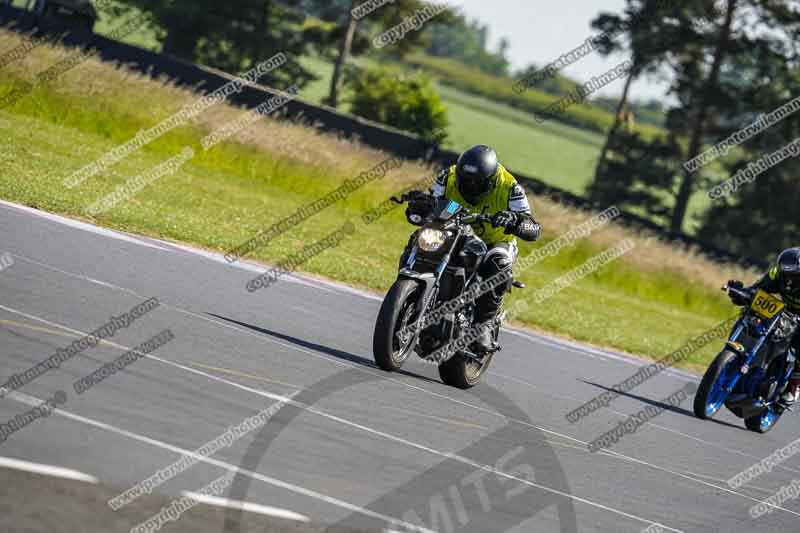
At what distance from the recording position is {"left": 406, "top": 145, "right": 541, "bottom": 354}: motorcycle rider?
11.4 metres

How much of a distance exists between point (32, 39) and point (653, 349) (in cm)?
1292

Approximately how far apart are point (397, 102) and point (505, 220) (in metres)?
41.5

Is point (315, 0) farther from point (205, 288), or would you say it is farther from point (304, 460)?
point (304, 460)

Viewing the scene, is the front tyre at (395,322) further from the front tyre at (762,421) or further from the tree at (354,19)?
the tree at (354,19)

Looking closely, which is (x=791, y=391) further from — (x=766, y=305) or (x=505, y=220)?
(x=505, y=220)

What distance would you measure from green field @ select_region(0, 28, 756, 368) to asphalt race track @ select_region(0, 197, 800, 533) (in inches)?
134

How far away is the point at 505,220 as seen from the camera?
37.2 feet

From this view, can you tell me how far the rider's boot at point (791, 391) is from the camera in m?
14.7

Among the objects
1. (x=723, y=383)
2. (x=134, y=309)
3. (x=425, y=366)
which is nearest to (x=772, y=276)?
(x=723, y=383)

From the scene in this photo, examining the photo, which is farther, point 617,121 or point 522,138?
point 522,138

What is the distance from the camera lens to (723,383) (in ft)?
47.2

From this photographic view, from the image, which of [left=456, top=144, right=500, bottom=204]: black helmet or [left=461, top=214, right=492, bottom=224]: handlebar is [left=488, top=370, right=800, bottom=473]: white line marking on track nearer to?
[left=461, top=214, right=492, bottom=224]: handlebar

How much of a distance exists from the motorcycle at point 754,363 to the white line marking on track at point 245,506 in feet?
27.4

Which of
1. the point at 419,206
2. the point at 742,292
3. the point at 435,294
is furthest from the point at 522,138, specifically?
the point at 435,294
